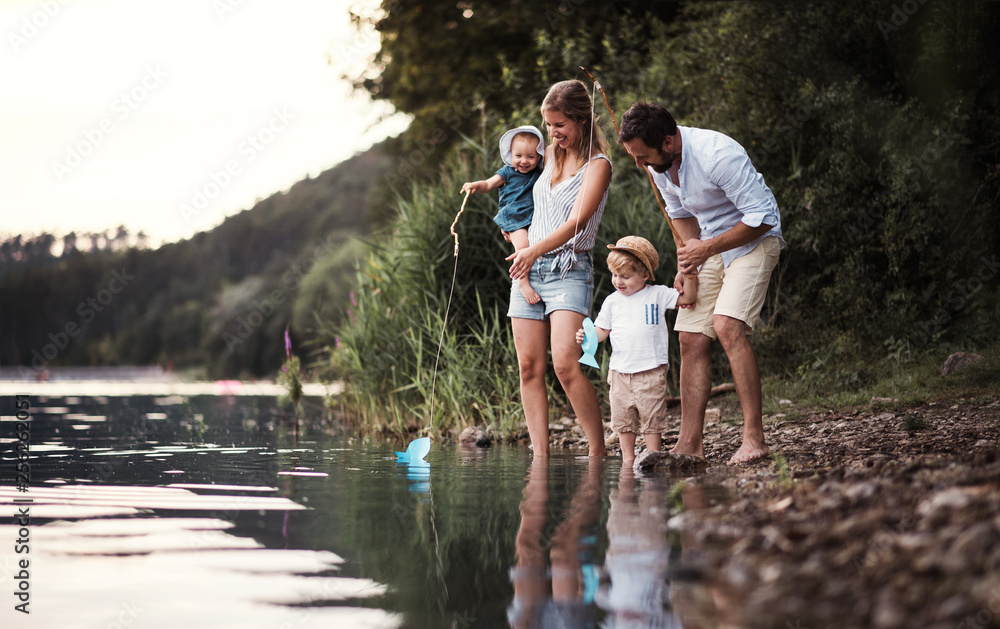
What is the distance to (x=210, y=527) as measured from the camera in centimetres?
296

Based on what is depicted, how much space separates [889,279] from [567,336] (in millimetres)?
5337

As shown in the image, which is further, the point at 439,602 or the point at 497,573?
the point at 497,573

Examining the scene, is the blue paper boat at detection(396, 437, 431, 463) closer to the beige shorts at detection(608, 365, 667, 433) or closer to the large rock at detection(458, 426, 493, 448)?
the beige shorts at detection(608, 365, 667, 433)

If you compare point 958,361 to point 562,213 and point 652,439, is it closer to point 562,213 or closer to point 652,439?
point 652,439

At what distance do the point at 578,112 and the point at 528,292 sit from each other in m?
0.98

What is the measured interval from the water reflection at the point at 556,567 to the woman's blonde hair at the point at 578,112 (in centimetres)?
207

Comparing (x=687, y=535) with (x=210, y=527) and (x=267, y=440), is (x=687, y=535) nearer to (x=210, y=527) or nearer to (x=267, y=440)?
(x=210, y=527)

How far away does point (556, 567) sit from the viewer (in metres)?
2.30

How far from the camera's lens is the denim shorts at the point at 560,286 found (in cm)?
485

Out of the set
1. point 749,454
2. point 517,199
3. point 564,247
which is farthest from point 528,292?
point 749,454

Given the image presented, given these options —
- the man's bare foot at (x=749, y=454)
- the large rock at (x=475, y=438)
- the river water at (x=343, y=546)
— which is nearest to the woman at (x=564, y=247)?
the river water at (x=343, y=546)

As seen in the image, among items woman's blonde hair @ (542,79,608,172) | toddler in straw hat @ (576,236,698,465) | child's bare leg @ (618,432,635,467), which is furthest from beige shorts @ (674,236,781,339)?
woman's blonde hair @ (542,79,608,172)

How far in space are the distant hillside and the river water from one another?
4963 centimetres

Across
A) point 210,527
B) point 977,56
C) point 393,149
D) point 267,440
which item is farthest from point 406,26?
point 210,527
